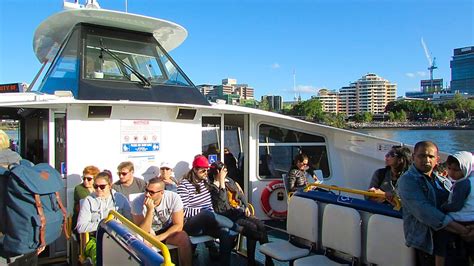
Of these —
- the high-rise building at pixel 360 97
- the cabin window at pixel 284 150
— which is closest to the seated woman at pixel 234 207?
the cabin window at pixel 284 150

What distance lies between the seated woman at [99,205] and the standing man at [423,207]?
2.60 meters

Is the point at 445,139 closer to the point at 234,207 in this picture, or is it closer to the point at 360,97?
the point at 234,207

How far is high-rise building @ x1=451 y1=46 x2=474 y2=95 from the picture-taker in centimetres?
15525

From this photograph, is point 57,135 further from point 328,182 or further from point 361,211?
point 328,182

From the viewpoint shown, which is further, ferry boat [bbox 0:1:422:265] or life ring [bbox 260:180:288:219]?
life ring [bbox 260:180:288:219]

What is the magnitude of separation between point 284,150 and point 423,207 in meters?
3.58

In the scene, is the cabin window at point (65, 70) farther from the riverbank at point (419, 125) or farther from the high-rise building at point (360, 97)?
the high-rise building at point (360, 97)

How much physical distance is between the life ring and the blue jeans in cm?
180

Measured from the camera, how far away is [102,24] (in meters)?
5.29

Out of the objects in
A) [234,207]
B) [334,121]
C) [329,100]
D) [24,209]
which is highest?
[329,100]

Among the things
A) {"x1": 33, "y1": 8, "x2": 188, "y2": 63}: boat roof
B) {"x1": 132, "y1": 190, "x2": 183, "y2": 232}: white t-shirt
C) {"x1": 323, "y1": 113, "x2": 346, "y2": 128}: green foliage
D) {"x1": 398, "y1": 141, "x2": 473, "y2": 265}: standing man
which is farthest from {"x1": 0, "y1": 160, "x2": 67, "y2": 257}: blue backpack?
{"x1": 323, "y1": 113, "x2": 346, "y2": 128}: green foliage

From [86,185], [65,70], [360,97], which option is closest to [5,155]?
[86,185]

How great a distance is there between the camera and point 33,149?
6.50 meters

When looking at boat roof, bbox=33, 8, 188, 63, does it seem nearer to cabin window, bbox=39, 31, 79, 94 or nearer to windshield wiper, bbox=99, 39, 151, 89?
cabin window, bbox=39, 31, 79, 94
